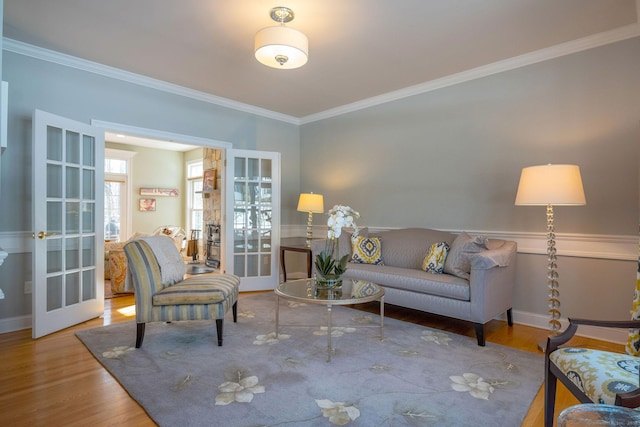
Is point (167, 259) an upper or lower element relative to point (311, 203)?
lower

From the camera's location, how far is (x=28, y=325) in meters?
3.24

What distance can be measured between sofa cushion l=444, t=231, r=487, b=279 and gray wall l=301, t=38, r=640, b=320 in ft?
1.86

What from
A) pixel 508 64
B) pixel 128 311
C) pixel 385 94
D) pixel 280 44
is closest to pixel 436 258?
pixel 508 64

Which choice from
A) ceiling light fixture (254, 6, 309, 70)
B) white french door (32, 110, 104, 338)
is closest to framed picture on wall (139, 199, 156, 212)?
white french door (32, 110, 104, 338)

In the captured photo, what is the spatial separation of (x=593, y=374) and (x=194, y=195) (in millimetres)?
8385

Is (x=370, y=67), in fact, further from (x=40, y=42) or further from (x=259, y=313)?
(x=40, y=42)

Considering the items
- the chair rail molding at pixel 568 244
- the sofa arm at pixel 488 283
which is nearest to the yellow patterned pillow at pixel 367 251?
the chair rail molding at pixel 568 244

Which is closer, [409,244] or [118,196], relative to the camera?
[409,244]

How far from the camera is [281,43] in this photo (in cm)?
250

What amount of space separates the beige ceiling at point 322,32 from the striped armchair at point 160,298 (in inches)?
72.8

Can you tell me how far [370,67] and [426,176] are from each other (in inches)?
56.7

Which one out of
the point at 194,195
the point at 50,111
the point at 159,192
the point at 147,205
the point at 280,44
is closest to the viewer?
the point at 280,44

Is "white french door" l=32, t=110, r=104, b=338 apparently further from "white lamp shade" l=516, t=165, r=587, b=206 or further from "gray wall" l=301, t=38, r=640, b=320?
"white lamp shade" l=516, t=165, r=587, b=206

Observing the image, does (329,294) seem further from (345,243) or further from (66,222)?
(66,222)
